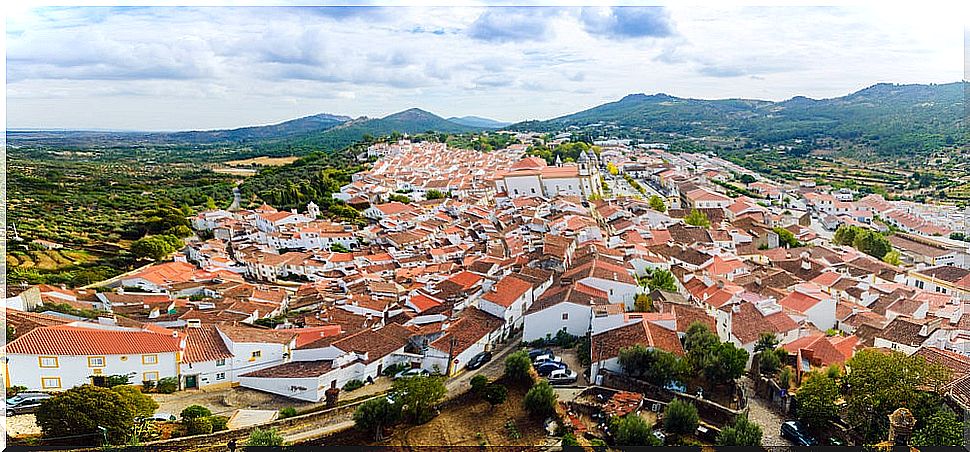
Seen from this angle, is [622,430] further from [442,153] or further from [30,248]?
[442,153]

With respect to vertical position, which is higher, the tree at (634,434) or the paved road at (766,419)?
the tree at (634,434)

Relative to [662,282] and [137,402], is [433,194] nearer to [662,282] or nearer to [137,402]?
[662,282]

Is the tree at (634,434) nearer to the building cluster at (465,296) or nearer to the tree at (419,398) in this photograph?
the building cluster at (465,296)

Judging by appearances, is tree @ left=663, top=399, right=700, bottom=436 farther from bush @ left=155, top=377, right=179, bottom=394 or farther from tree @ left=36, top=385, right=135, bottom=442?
bush @ left=155, top=377, right=179, bottom=394

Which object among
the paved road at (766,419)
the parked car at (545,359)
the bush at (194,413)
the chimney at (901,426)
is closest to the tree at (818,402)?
the paved road at (766,419)

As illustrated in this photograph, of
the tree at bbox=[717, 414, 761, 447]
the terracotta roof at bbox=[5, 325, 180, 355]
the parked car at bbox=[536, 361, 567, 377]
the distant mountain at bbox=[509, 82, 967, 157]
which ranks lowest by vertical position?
the parked car at bbox=[536, 361, 567, 377]

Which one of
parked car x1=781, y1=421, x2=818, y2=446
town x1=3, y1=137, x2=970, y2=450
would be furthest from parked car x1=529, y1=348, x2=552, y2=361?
parked car x1=781, y1=421, x2=818, y2=446
